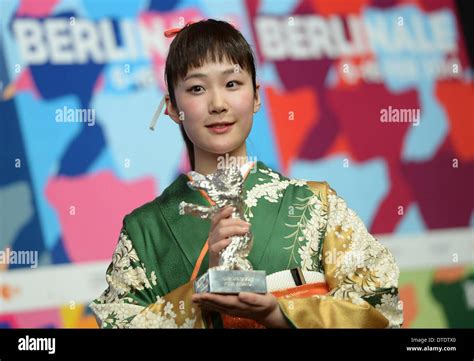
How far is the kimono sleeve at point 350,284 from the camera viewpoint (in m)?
2.78

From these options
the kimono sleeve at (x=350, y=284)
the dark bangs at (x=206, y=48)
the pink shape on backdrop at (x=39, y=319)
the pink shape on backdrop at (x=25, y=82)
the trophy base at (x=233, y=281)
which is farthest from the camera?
the pink shape on backdrop at (x=25, y=82)

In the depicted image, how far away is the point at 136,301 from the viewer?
2.85m

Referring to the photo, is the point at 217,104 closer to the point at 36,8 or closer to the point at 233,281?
the point at 233,281

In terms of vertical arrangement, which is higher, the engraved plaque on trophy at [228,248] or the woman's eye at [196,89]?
the woman's eye at [196,89]

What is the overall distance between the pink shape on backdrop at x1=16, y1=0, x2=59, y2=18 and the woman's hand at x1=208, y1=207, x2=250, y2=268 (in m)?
1.07

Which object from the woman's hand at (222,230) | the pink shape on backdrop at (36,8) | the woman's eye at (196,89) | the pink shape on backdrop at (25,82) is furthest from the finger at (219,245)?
the pink shape on backdrop at (36,8)

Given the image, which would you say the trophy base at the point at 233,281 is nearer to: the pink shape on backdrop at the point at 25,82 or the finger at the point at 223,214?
the finger at the point at 223,214

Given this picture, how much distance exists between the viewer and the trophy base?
2.63 meters

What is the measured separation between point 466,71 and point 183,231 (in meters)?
1.11

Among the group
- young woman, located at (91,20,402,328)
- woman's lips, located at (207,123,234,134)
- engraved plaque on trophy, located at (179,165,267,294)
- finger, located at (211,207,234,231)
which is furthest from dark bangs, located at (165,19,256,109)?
finger, located at (211,207,234,231)

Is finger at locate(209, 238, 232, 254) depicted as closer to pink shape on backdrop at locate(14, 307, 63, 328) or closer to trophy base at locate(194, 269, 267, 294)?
trophy base at locate(194, 269, 267, 294)

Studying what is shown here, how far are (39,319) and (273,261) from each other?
837mm

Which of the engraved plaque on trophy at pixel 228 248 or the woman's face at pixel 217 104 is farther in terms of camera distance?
the woman's face at pixel 217 104
